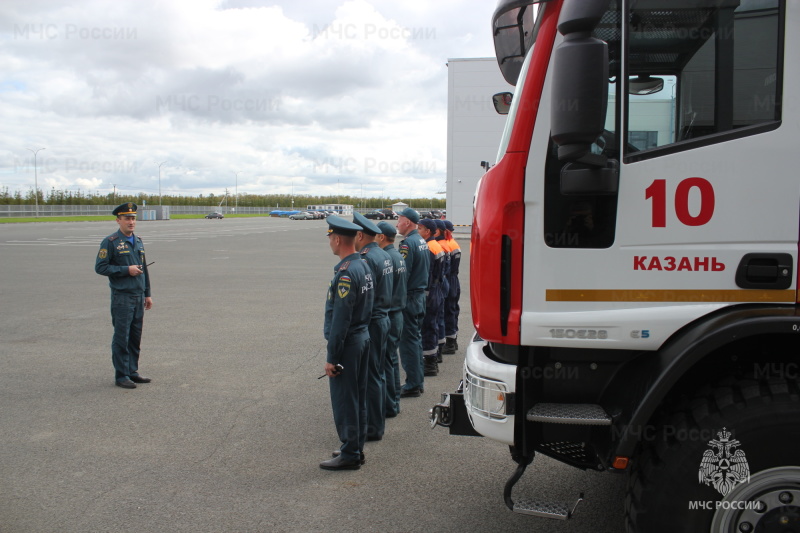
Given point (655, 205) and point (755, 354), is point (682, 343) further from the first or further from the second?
point (655, 205)

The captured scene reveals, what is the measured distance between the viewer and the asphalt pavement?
3701 millimetres

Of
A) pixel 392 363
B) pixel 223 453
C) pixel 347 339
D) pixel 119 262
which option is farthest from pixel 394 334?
pixel 119 262

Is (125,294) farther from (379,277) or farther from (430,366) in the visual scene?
(430,366)

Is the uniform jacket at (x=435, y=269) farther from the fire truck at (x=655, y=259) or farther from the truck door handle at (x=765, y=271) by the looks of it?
the truck door handle at (x=765, y=271)

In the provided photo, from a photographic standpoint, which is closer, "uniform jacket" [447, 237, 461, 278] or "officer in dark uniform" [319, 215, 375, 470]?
"officer in dark uniform" [319, 215, 375, 470]

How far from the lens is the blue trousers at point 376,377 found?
4941mm

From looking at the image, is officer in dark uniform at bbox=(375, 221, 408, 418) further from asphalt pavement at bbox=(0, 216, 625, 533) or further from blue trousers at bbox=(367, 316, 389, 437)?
blue trousers at bbox=(367, 316, 389, 437)

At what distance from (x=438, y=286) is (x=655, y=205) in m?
4.85

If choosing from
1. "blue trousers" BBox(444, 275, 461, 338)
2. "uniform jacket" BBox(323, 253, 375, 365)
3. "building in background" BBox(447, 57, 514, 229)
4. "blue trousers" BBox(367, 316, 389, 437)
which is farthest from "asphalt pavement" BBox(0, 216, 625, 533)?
"building in background" BBox(447, 57, 514, 229)

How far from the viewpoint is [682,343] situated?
2594 millimetres

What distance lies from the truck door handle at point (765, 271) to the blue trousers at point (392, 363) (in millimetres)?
3268

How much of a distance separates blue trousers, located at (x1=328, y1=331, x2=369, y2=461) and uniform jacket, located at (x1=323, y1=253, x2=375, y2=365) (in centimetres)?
6

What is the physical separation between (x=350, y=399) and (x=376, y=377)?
530 mm

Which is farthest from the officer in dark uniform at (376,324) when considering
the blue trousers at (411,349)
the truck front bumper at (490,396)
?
the truck front bumper at (490,396)
